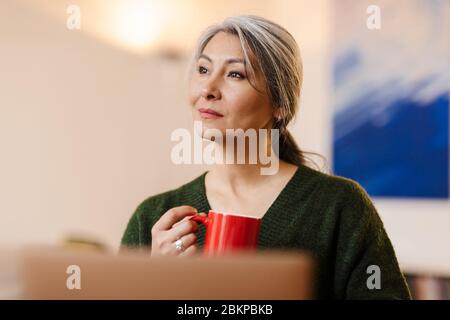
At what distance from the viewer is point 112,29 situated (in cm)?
149

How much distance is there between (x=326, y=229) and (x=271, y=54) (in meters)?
0.20

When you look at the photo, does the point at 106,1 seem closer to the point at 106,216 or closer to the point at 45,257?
the point at 106,216

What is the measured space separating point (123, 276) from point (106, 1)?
1022 mm

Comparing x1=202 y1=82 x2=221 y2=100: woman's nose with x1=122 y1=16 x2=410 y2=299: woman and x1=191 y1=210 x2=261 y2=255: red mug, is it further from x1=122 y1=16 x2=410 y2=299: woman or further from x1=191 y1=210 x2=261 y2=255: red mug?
x1=191 y1=210 x2=261 y2=255: red mug

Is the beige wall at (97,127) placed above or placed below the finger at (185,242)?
above

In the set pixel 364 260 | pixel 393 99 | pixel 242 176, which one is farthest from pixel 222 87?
pixel 393 99

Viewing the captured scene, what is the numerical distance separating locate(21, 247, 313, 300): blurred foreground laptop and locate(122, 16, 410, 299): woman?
13 centimetres

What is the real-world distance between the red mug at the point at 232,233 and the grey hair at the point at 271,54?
0.59 ft

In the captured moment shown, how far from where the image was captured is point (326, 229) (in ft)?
2.10

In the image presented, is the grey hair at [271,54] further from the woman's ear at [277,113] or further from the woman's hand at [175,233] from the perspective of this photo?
the woman's hand at [175,233]

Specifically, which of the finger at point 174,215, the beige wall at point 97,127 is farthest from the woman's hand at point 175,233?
the beige wall at point 97,127

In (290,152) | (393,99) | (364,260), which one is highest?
(393,99)

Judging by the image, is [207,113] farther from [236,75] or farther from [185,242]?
[185,242]

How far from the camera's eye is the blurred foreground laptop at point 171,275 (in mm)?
381
